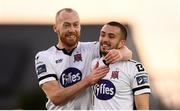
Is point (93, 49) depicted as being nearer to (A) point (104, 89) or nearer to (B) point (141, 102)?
(A) point (104, 89)

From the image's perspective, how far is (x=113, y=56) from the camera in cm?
289

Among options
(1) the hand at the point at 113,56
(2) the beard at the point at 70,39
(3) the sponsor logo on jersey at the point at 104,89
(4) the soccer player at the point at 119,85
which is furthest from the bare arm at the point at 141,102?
(2) the beard at the point at 70,39

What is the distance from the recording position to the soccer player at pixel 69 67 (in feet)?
9.55

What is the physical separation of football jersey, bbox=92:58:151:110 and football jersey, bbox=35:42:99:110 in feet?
0.40

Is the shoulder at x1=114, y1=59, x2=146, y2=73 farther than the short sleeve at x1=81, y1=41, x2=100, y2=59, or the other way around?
the short sleeve at x1=81, y1=41, x2=100, y2=59

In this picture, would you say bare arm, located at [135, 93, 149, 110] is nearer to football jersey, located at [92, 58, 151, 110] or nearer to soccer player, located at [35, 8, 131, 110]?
football jersey, located at [92, 58, 151, 110]

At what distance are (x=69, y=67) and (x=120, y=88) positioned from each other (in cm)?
35

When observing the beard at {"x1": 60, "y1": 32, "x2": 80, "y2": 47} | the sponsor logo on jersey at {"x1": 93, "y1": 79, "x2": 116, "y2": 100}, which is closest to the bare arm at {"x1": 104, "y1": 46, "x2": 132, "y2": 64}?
the sponsor logo on jersey at {"x1": 93, "y1": 79, "x2": 116, "y2": 100}

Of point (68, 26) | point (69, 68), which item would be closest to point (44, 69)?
point (69, 68)

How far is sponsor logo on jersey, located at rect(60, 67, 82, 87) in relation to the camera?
301 centimetres

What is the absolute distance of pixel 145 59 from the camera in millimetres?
6184

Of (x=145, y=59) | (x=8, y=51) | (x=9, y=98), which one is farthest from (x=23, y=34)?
(x=145, y=59)

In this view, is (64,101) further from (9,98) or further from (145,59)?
(9,98)

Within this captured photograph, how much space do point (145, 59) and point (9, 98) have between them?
2.05 metres
